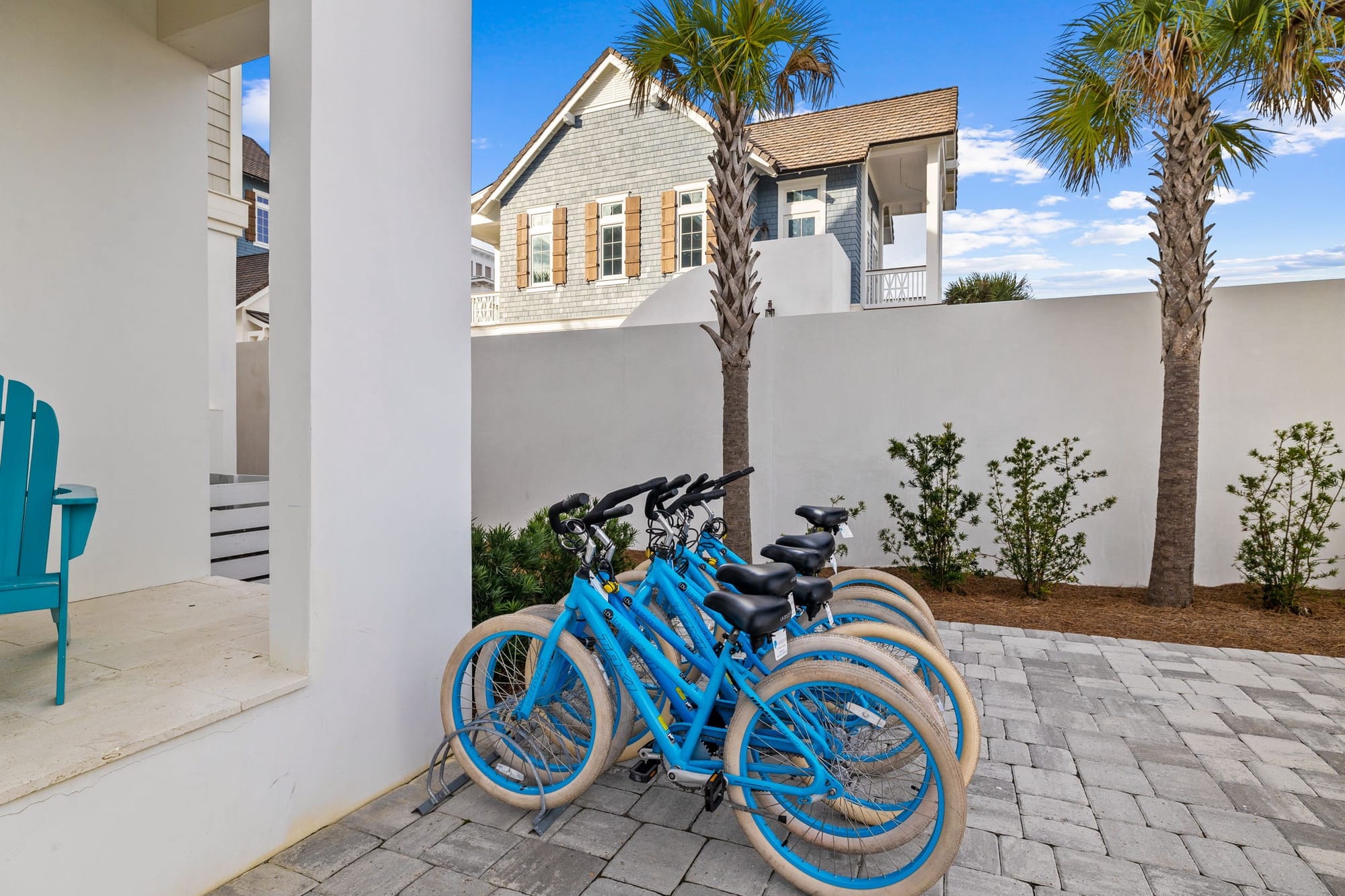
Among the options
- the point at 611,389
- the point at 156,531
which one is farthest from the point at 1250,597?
the point at 156,531

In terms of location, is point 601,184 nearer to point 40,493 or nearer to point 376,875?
point 40,493

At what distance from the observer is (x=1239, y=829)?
7.95 ft

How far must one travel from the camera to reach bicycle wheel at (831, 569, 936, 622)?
326cm

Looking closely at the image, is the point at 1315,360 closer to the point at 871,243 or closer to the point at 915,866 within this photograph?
the point at 915,866

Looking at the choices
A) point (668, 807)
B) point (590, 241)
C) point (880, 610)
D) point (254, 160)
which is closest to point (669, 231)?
point (590, 241)

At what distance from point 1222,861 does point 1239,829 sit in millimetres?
263

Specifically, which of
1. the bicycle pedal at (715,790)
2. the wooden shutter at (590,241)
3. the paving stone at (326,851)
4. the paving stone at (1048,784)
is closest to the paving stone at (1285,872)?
the paving stone at (1048,784)

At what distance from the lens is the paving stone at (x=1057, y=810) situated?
247cm

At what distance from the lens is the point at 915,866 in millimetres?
1996

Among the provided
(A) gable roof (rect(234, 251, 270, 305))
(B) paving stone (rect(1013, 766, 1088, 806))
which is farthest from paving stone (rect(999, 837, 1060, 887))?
(A) gable roof (rect(234, 251, 270, 305))

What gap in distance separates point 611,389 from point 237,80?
4.26m

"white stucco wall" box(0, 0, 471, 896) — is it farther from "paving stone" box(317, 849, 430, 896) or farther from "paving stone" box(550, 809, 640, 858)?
"paving stone" box(550, 809, 640, 858)

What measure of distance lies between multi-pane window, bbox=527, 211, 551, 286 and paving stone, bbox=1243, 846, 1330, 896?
12.4 metres

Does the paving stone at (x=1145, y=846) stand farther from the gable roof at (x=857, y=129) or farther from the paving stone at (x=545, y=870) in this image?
the gable roof at (x=857, y=129)
